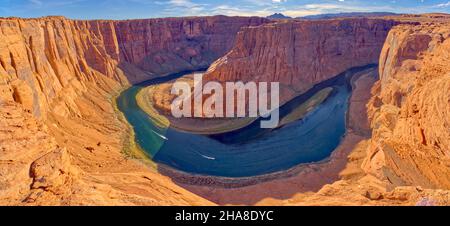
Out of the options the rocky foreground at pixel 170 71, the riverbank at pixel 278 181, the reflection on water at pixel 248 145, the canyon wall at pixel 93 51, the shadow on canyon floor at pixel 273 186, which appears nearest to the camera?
the rocky foreground at pixel 170 71

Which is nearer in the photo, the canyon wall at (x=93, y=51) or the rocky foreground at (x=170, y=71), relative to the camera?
the rocky foreground at (x=170, y=71)

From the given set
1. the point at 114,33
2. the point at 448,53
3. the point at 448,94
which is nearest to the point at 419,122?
the point at 448,94

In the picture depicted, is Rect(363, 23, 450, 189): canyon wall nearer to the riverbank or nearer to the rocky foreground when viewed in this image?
the rocky foreground

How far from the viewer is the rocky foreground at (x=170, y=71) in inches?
531

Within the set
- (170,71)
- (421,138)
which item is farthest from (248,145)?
(170,71)

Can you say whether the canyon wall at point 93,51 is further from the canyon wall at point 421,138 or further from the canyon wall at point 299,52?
the canyon wall at point 421,138

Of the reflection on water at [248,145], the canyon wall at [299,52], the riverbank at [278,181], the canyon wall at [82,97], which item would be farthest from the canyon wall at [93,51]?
the canyon wall at [299,52]

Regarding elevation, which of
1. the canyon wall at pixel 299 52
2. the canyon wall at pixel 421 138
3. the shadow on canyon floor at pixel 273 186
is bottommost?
the shadow on canyon floor at pixel 273 186

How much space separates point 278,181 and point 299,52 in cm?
3630

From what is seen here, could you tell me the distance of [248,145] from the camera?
112ft

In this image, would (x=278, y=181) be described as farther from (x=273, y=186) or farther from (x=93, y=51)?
(x=93, y=51)

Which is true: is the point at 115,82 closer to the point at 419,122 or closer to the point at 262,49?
the point at 262,49

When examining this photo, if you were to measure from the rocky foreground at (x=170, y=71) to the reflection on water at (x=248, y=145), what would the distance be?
259cm
